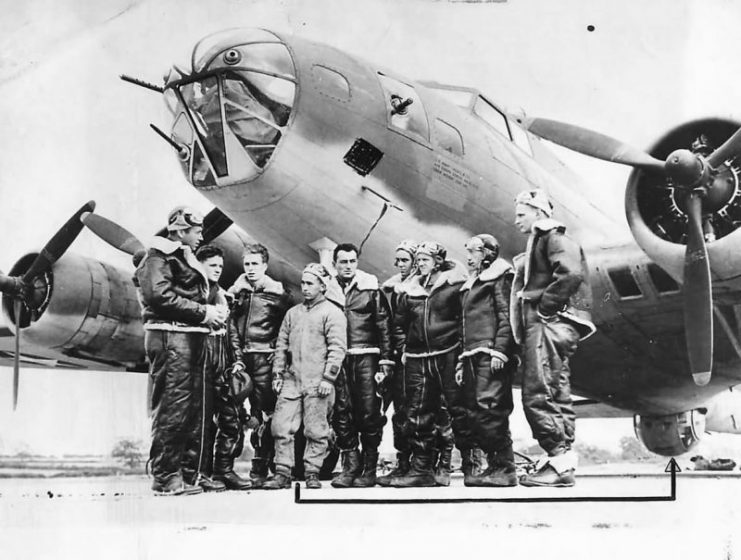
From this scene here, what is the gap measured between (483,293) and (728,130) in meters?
2.37

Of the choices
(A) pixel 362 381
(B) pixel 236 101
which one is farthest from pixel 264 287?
(B) pixel 236 101

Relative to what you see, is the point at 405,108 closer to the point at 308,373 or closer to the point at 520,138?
the point at 520,138

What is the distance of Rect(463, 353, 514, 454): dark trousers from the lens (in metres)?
5.48

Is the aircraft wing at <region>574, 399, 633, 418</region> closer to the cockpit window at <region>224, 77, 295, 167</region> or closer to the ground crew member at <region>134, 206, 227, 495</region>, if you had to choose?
the ground crew member at <region>134, 206, 227, 495</region>

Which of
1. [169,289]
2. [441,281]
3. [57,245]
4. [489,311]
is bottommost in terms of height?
[489,311]

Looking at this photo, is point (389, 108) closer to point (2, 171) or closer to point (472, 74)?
point (472, 74)

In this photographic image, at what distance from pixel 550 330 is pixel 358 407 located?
1.56m

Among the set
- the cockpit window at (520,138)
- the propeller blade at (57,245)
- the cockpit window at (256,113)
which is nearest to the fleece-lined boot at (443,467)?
the cockpit window at (256,113)

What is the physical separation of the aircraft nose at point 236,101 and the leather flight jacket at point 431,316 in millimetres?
1634

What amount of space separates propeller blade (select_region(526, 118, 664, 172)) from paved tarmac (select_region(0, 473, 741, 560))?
257cm

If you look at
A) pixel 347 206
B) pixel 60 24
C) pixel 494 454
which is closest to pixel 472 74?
pixel 347 206

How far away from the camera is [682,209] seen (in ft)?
20.3

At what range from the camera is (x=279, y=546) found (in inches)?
221

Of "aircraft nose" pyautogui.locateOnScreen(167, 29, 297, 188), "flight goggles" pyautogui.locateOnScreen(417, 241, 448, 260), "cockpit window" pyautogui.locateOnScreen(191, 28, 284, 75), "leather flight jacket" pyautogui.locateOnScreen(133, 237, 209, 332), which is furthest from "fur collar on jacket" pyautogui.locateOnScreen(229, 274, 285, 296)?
"cockpit window" pyautogui.locateOnScreen(191, 28, 284, 75)
